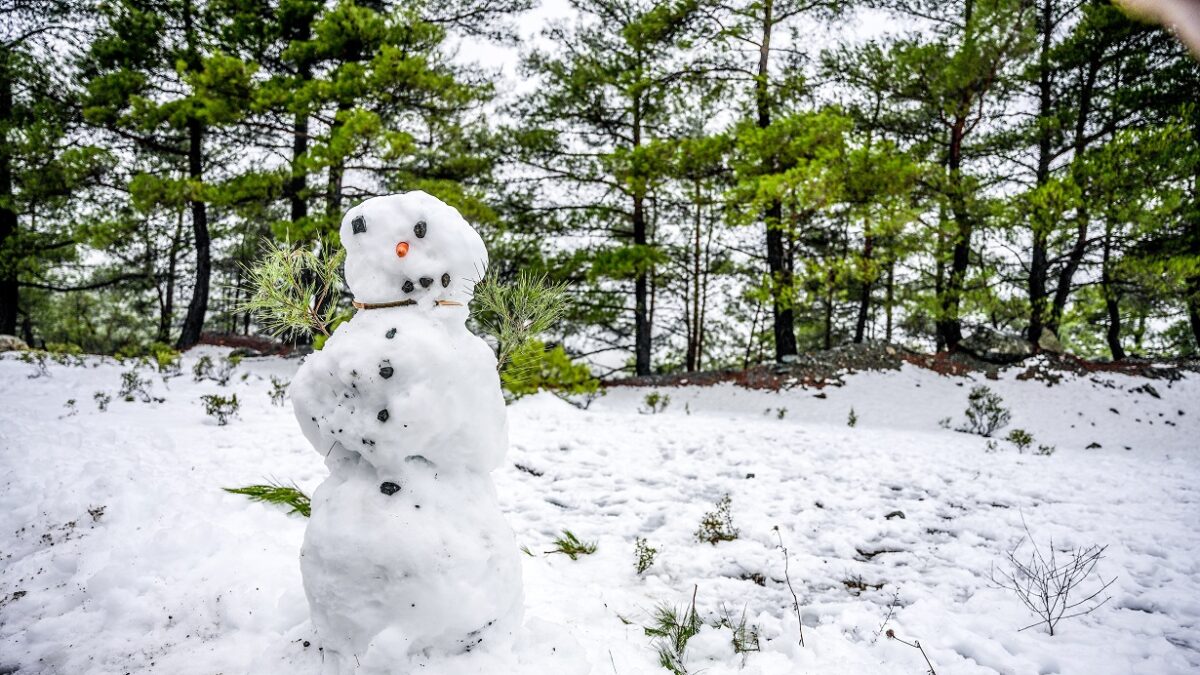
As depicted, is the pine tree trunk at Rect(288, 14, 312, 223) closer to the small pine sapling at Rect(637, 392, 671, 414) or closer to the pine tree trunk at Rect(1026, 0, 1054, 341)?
the small pine sapling at Rect(637, 392, 671, 414)

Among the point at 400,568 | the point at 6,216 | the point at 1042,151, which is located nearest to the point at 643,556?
the point at 400,568

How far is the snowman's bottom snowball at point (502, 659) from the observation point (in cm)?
182

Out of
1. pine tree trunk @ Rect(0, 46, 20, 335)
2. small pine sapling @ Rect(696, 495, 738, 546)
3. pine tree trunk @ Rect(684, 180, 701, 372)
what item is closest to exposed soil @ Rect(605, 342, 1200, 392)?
pine tree trunk @ Rect(684, 180, 701, 372)

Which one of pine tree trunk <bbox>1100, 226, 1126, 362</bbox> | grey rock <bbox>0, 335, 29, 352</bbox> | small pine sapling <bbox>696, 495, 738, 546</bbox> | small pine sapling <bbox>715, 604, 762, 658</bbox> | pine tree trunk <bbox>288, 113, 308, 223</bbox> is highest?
pine tree trunk <bbox>288, 113, 308, 223</bbox>

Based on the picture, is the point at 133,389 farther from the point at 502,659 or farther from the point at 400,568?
the point at 502,659

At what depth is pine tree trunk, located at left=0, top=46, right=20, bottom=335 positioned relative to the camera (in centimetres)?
904

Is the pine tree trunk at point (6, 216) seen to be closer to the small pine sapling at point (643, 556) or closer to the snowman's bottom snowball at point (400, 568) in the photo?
the snowman's bottom snowball at point (400, 568)

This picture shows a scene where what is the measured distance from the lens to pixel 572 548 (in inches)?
127

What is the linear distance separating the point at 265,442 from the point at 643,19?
975cm

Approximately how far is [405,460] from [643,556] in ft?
5.65

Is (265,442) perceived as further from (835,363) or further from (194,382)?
(835,363)

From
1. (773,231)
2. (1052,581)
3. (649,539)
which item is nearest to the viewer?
(1052,581)

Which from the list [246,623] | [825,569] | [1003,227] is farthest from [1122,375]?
[246,623]

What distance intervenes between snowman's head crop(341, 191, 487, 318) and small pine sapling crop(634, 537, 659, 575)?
1927 mm
